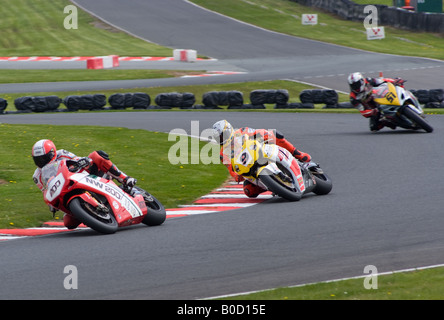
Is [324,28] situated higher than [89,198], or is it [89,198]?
[89,198]

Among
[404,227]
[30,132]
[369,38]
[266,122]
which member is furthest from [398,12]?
[404,227]

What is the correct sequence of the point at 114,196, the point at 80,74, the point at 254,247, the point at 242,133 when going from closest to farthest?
the point at 254,247 < the point at 114,196 < the point at 242,133 < the point at 80,74

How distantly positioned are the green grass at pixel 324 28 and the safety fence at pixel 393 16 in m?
0.40

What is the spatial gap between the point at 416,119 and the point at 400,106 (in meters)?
0.52

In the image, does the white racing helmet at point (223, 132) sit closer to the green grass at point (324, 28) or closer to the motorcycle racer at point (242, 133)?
the motorcycle racer at point (242, 133)

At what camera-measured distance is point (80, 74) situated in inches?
1419

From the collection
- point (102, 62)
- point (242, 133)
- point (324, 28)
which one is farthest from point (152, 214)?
point (324, 28)

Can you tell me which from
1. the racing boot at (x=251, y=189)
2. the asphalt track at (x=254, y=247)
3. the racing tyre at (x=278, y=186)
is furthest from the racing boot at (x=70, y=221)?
the racing boot at (x=251, y=189)

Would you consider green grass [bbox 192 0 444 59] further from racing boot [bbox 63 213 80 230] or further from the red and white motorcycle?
racing boot [bbox 63 213 80 230]

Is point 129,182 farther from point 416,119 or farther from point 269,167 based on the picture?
point 416,119

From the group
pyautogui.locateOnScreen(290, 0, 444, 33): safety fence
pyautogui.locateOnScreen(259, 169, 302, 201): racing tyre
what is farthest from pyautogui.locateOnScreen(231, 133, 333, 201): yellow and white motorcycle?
pyautogui.locateOnScreen(290, 0, 444, 33): safety fence

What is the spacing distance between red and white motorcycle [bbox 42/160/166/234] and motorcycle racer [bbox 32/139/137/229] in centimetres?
10

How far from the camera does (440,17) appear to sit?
44312 millimetres

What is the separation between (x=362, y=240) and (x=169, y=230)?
2.74 m
